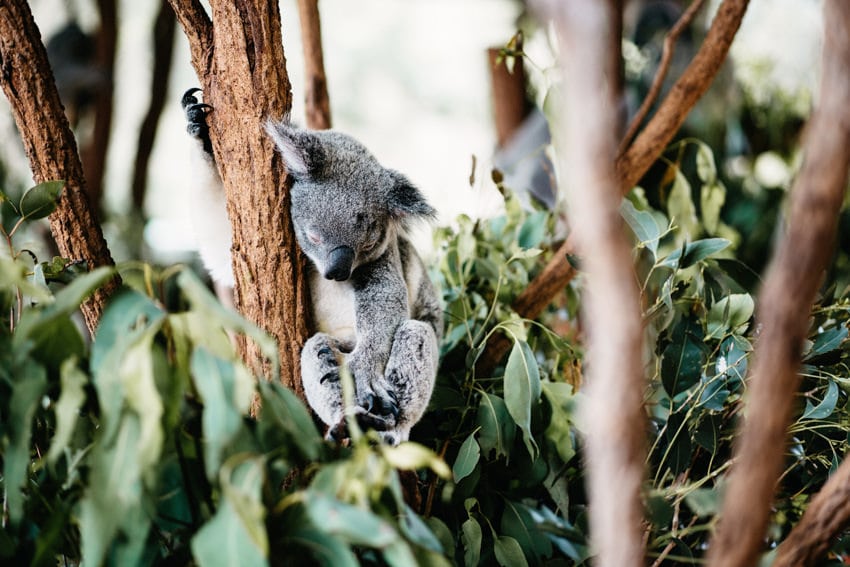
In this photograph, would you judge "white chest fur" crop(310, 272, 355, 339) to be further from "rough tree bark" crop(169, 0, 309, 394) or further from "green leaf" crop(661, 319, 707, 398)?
"green leaf" crop(661, 319, 707, 398)

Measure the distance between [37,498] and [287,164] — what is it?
112 cm

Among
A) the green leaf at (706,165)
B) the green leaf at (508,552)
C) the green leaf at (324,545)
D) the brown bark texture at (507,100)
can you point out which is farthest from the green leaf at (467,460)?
the brown bark texture at (507,100)

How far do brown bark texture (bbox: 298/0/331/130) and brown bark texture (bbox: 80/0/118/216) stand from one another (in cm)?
230

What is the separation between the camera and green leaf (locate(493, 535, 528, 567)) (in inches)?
70.1

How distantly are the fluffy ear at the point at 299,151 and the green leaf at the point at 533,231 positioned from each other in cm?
76

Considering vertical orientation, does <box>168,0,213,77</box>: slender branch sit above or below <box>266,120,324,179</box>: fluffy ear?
above

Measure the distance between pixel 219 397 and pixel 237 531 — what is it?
0.18 metres

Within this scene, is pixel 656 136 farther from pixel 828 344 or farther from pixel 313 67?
pixel 313 67

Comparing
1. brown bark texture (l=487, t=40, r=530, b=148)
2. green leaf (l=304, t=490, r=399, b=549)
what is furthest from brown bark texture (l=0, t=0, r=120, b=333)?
brown bark texture (l=487, t=40, r=530, b=148)

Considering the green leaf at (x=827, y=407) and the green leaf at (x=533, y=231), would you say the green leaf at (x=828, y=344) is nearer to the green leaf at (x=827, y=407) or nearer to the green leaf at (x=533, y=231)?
the green leaf at (x=827, y=407)

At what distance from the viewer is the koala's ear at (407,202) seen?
235 centimetres

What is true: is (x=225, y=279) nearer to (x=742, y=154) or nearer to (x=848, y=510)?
(x=848, y=510)

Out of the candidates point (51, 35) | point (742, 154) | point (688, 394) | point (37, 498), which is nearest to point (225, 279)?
point (37, 498)

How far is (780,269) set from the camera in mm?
930
